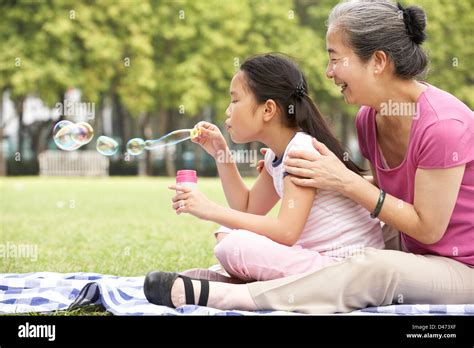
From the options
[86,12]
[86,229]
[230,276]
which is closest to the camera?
[230,276]

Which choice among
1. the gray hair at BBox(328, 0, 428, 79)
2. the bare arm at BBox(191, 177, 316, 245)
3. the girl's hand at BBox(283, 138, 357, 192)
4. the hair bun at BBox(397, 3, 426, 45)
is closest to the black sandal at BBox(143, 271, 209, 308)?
the bare arm at BBox(191, 177, 316, 245)

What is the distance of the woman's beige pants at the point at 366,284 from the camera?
2.83 metres

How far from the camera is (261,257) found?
9.56 ft

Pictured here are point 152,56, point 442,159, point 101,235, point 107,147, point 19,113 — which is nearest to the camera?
point 442,159

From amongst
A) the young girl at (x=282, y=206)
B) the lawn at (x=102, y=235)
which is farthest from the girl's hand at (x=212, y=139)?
the lawn at (x=102, y=235)

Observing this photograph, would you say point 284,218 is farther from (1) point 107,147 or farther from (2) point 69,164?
(2) point 69,164

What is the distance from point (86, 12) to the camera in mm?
20844

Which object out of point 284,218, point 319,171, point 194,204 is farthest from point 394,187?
point 194,204

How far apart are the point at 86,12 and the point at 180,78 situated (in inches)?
121

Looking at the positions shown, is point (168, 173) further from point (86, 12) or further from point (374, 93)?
point (374, 93)

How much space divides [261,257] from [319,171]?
1.27 ft

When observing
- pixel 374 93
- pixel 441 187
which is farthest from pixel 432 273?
pixel 374 93

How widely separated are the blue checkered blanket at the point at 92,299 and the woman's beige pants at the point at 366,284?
6 centimetres

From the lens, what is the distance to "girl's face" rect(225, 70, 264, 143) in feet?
10.4
